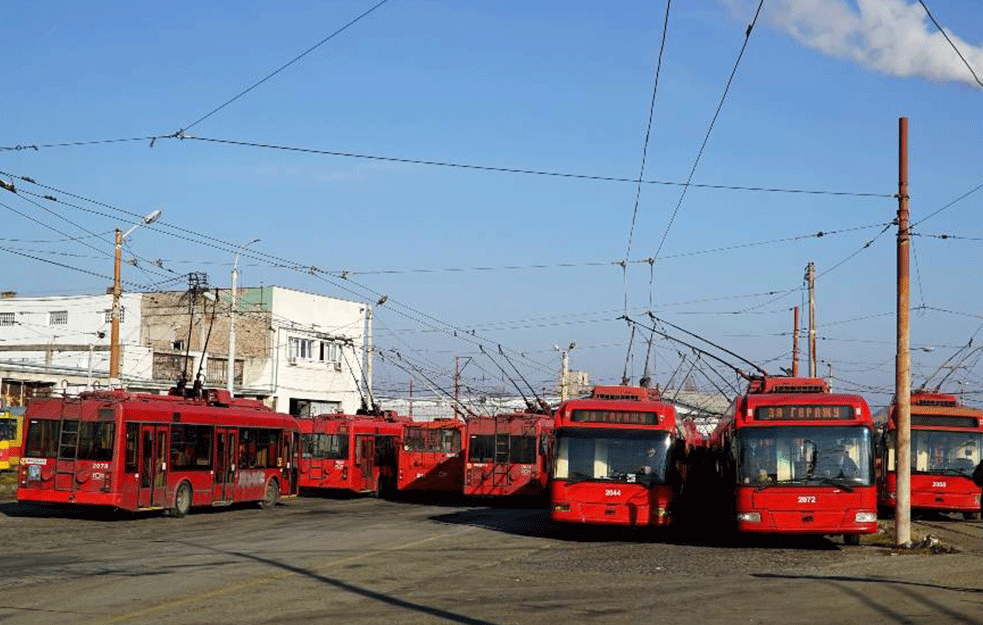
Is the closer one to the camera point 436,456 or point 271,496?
point 271,496

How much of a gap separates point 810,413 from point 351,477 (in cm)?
2209

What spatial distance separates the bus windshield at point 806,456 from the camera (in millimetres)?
21609

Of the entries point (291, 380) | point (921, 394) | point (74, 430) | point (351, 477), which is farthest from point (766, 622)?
point (291, 380)

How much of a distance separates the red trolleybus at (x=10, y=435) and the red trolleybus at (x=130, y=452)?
49.3 feet

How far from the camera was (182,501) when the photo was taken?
2927cm

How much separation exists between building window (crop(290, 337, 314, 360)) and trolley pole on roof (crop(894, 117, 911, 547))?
48438mm

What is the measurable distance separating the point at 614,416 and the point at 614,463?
0.99 meters

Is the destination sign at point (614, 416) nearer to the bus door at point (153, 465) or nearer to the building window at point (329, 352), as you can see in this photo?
the bus door at point (153, 465)

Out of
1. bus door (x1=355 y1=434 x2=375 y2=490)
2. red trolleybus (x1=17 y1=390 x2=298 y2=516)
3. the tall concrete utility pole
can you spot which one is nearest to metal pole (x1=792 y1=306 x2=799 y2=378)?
the tall concrete utility pole

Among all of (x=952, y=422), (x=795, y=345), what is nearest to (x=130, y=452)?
(x=952, y=422)

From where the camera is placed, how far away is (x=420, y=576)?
16906mm

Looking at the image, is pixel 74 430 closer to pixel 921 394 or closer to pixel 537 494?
pixel 537 494

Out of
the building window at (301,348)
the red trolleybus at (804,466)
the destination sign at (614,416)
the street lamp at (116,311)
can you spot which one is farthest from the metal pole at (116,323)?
the building window at (301,348)

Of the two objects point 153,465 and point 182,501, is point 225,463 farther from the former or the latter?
point 153,465
